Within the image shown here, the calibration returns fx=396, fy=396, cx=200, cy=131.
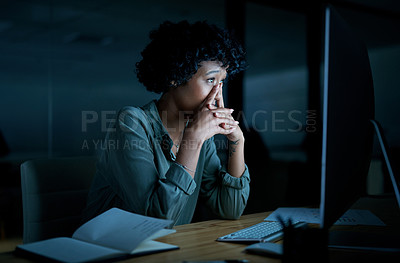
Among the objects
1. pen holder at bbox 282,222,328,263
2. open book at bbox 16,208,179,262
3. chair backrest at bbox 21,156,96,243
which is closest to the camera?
pen holder at bbox 282,222,328,263

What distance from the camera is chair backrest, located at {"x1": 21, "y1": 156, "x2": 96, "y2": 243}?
4.42 feet

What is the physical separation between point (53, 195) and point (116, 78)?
1554 millimetres

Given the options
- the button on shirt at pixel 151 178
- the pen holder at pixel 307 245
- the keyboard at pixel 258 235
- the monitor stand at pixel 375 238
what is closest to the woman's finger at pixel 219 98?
the button on shirt at pixel 151 178

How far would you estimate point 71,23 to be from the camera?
2682 mm

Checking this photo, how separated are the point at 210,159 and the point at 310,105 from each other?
237cm

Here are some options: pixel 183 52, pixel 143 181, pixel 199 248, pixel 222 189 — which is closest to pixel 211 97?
pixel 183 52

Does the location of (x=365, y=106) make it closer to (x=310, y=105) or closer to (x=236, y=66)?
(x=236, y=66)

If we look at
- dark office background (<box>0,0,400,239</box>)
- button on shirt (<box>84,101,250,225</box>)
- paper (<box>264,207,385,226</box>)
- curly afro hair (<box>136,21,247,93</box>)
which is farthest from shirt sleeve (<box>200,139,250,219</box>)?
dark office background (<box>0,0,400,239</box>)

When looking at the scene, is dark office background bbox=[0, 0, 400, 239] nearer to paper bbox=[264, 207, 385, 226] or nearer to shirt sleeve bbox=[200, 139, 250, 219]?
shirt sleeve bbox=[200, 139, 250, 219]

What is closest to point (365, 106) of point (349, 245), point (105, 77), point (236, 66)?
point (349, 245)

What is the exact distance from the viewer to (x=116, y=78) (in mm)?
2828

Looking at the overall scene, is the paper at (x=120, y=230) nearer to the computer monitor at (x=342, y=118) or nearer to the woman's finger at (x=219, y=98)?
the computer monitor at (x=342, y=118)

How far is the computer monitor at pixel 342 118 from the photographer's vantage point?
742mm

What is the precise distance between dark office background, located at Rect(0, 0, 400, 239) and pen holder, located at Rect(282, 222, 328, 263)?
7.30 ft
